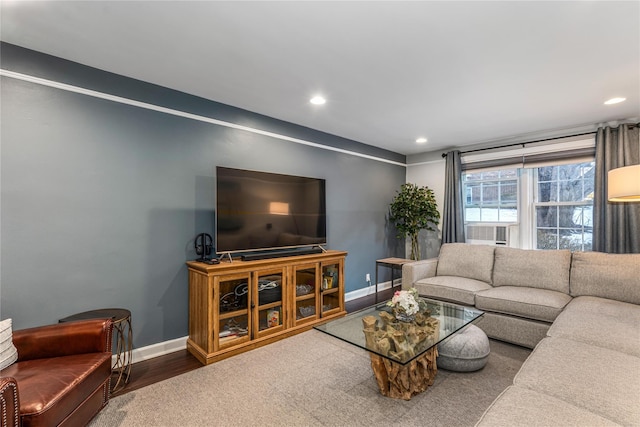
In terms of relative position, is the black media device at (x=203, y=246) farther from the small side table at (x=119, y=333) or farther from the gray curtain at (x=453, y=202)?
the gray curtain at (x=453, y=202)

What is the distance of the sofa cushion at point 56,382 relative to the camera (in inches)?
51.3

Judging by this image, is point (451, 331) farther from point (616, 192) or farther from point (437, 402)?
point (616, 192)

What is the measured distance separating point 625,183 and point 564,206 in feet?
7.08

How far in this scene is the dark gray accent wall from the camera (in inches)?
80.3

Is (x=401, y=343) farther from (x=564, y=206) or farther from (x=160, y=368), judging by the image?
(x=564, y=206)

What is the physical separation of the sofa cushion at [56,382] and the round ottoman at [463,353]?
2.30 metres

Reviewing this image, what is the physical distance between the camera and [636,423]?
1089mm

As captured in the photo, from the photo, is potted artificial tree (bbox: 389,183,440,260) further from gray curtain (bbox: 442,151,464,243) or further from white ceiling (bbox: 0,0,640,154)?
white ceiling (bbox: 0,0,640,154)

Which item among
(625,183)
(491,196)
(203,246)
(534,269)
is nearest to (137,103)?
(203,246)

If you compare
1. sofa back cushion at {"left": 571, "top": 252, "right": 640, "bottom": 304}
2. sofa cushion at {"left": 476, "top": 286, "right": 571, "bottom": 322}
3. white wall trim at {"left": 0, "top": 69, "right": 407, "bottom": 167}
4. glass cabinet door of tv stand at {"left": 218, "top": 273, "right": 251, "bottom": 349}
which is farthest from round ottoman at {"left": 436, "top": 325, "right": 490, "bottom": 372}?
white wall trim at {"left": 0, "top": 69, "right": 407, "bottom": 167}

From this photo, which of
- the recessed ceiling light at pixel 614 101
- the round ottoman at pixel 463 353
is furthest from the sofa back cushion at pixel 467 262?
the recessed ceiling light at pixel 614 101

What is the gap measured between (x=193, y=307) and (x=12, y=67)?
2220 millimetres

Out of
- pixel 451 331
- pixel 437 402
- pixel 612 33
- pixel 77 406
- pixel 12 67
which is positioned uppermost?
pixel 612 33

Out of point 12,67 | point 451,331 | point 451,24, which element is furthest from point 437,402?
point 12,67
